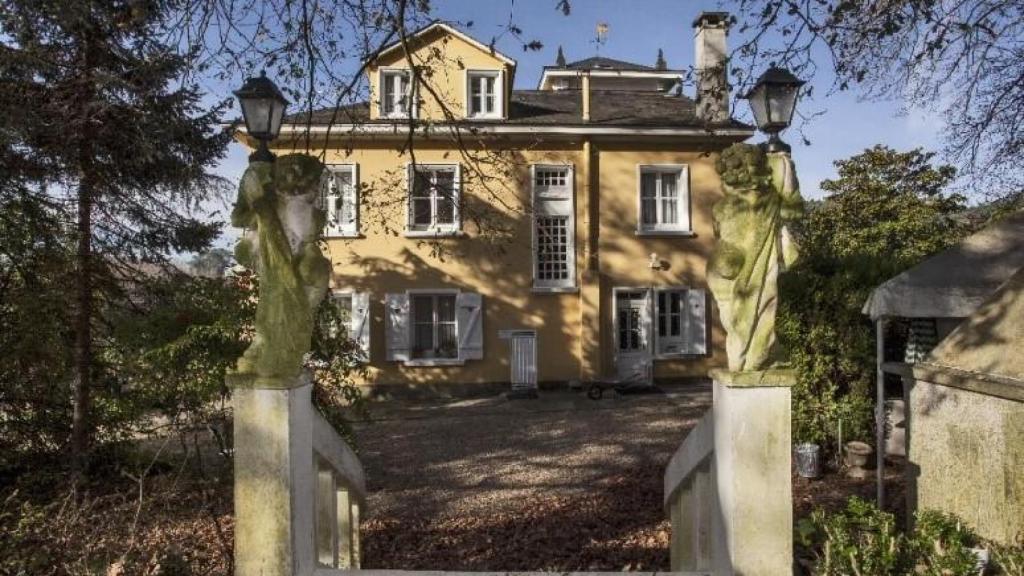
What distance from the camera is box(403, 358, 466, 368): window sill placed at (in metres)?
14.6

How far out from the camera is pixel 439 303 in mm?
15172

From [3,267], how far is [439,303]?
9.39 meters

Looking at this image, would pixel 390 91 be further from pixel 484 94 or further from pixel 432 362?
pixel 432 362

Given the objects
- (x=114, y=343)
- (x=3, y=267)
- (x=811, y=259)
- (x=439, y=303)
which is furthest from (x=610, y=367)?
(x=3, y=267)

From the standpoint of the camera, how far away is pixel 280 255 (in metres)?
2.63

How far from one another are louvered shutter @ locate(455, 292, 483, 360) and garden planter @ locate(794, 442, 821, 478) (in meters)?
8.64

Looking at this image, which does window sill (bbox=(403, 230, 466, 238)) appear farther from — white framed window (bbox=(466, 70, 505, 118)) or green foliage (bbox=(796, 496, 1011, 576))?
green foliage (bbox=(796, 496, 1011, 576))

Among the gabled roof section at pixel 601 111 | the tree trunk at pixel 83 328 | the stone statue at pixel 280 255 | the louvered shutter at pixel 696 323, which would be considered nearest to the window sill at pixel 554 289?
the louvered shutter at pixel 696 323

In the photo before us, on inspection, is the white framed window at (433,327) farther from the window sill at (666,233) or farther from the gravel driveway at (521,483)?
the window sill at (666,233)

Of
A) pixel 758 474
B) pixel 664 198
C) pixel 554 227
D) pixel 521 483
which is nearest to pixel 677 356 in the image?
pixel 664 198

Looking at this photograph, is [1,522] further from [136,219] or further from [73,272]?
[136,219]

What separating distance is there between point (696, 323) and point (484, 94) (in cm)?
805

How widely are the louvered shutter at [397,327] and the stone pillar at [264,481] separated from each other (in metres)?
12.0

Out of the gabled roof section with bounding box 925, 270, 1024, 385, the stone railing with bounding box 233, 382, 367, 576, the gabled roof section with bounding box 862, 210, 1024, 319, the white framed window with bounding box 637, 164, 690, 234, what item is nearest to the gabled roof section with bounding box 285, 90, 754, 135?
the white framed window with bounding box 637, 164, 690, 234
